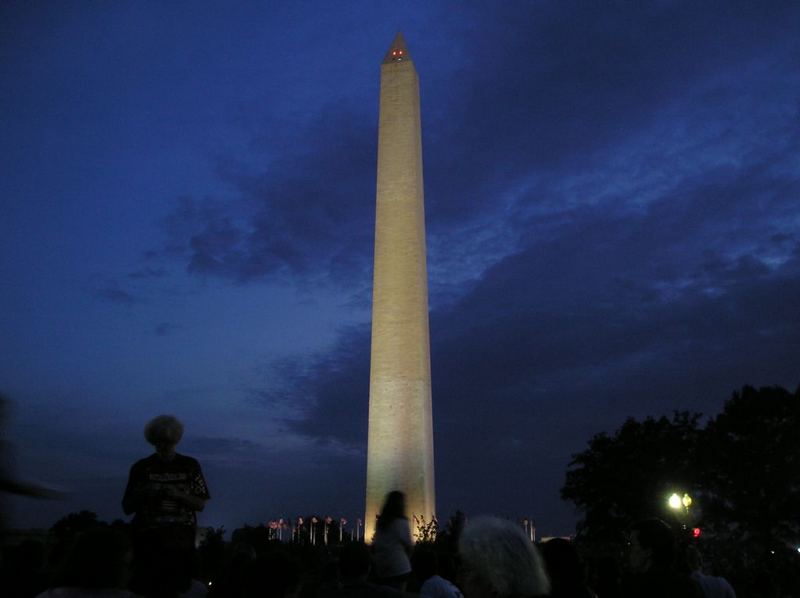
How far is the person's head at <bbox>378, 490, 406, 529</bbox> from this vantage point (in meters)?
6.85

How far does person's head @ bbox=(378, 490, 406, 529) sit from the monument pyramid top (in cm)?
2850

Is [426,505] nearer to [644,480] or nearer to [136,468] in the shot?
[644,480]

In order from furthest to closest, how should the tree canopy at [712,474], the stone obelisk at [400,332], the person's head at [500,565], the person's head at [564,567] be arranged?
the tree canopy at [712,474] → the stone obelisk at [400,332] → the person's head at [564,567] → the person's head at [500,565]

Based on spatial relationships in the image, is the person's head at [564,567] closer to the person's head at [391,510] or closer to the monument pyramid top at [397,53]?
the person's head at [391,510]

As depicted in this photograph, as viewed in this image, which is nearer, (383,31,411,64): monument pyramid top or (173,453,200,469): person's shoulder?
(173,453,200,469): person's shoulder

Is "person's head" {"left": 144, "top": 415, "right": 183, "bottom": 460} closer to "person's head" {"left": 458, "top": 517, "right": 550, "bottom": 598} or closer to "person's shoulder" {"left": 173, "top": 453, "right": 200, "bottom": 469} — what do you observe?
"person's shoulder" {"left": 173, "top": 453, "right": 200, "bottom": 469}

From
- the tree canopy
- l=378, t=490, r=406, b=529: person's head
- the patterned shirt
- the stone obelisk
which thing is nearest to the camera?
the patterned shirt

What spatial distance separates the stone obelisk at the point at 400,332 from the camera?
30.0 metres

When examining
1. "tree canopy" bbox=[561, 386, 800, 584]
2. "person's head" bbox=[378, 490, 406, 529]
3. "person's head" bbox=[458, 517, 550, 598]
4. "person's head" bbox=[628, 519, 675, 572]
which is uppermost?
"tree canopy" bbox=[561, 386, 800, 584]

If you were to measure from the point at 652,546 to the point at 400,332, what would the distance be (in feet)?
82.9

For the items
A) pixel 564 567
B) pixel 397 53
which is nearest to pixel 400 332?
pixel 397 53

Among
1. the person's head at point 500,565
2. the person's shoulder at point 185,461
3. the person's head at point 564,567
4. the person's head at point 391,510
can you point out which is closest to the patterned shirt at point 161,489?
the person's shoulder at point 185,461

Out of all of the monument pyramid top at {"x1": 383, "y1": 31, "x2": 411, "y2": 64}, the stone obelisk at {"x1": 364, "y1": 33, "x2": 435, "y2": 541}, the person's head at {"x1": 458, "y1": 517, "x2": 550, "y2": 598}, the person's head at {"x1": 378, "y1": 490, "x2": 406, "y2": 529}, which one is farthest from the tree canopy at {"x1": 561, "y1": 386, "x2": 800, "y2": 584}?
the person's head at {"x1": 458, "y1": 517, "x2": 550, "y2": 598}

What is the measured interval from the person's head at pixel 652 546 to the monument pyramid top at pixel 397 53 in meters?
29.9
